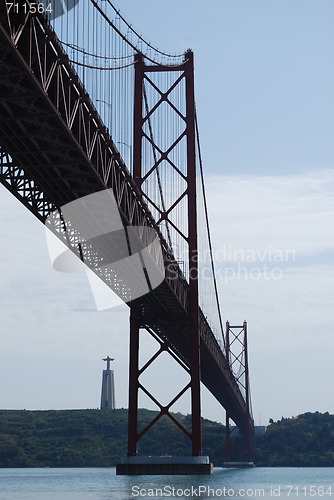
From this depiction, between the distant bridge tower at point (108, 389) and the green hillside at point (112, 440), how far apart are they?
4028 millimetres

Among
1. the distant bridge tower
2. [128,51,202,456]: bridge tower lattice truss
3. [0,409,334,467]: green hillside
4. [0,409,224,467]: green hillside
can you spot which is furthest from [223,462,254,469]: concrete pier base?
[128,51,202,456]: bridge tower lattice truss

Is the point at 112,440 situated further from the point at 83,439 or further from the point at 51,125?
the point at 51,125

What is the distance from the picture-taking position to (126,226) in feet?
96.0

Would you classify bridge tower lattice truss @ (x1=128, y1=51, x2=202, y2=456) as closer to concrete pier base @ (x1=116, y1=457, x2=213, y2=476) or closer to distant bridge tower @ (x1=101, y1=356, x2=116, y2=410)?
concrete pier base @ (x1=116, y1=457, x2=213, y2=476)

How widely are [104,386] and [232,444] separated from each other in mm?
26421

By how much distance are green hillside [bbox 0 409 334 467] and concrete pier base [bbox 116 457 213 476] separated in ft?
208

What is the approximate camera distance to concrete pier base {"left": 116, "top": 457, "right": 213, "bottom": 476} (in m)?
37.2

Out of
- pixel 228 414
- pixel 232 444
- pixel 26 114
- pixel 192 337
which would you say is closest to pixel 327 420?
pixel 232 444

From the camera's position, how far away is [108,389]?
13062cm

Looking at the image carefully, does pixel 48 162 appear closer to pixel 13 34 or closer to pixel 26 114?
pixel 26 114

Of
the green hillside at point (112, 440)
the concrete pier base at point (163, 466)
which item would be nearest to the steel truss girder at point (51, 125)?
the concrete pier base at point (163, 466)

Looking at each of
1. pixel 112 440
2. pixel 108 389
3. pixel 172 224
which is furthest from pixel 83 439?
pixel 172 224

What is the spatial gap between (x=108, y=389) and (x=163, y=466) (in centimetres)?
9443

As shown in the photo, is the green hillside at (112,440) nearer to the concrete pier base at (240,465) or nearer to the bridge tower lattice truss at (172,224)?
the concrete pier base at (240,465)
